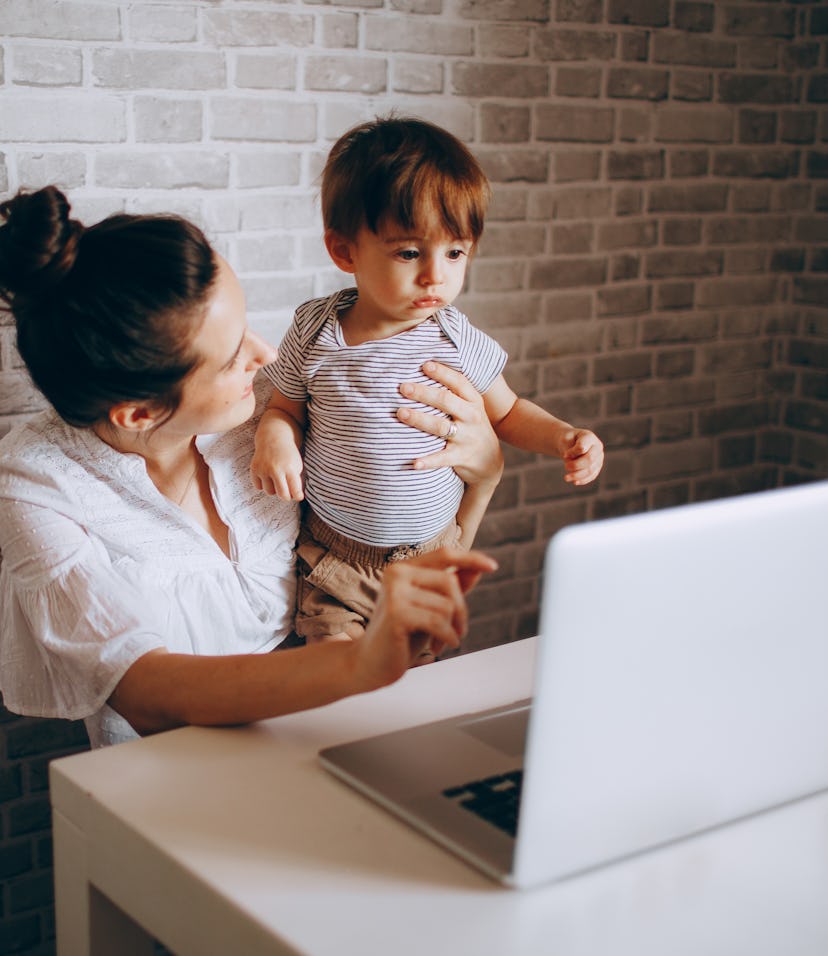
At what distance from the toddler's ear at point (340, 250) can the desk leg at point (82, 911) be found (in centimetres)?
106

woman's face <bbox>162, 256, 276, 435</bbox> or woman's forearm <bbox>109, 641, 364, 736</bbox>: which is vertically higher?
woman's face <bbox>162, 256, 276, 435</bbox>

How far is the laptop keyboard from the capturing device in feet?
3.40

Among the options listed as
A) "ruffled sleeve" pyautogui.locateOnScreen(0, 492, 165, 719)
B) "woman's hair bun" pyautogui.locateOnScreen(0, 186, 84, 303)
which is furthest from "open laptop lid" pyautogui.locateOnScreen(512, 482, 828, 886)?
"woman's hair bun" pyautogui.locateOnScreen(0, 186, 84, 303)

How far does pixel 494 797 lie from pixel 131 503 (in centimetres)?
77

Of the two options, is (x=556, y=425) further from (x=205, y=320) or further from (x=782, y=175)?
(x=782, y=175)

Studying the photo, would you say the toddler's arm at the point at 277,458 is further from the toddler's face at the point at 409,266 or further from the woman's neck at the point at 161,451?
the toddler's face at the point at 409,266

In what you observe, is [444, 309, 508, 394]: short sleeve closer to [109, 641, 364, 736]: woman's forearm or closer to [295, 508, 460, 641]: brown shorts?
[295, 508, 460, 641]: brown shorts

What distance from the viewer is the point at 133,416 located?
1562mm

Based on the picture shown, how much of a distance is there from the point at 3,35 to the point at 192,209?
17.6 inches

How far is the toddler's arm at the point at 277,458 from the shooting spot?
65.9 inches

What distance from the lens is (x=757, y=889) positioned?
96cm

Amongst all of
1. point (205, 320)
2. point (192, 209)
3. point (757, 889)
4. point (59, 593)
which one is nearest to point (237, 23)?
point (192, 209)

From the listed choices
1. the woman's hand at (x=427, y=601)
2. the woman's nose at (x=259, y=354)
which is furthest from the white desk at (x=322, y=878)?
the woman's nose at (x=259, y=354)

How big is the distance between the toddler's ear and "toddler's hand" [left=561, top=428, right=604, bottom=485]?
1.57ft
